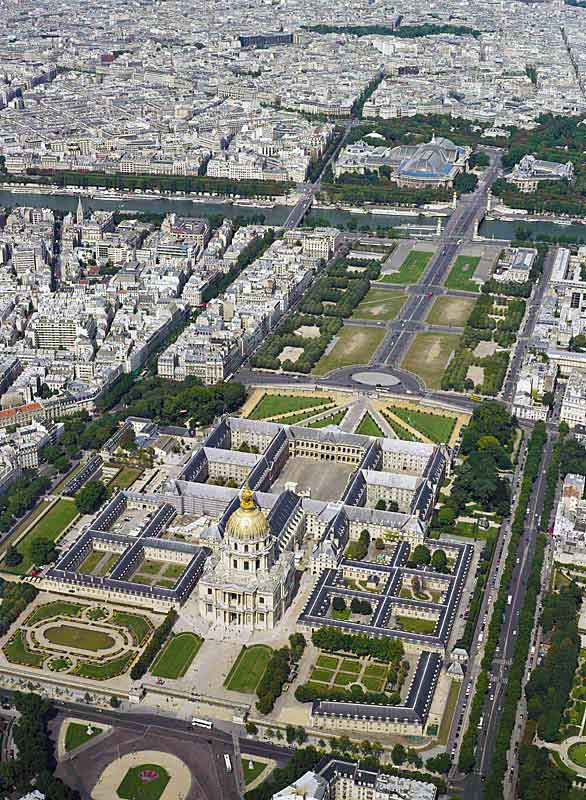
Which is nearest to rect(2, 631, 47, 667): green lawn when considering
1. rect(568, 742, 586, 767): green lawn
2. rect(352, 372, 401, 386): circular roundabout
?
rect(568, 742, 586, 767): green lawn

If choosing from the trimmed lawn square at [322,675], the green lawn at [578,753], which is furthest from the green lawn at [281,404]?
the green lawn at [578,753]

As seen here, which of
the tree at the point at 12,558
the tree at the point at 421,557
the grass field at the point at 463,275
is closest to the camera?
the tree at the point at 12,558

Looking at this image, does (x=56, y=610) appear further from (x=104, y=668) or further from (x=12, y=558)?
(x=104, y=668)

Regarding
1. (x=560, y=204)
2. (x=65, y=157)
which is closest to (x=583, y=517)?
(x=560, y=204)

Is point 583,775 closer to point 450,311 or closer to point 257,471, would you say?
point 257,471

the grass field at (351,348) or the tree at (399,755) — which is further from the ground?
the tree at (399,755)

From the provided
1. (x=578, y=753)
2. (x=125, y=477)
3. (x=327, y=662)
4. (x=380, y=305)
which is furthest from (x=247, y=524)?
(x=380, y=305)

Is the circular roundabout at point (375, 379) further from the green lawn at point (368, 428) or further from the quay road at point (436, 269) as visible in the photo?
the green lawn at point (368, 428)

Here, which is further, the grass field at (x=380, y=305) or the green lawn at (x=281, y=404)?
the grass field at (x=380, y=305)
